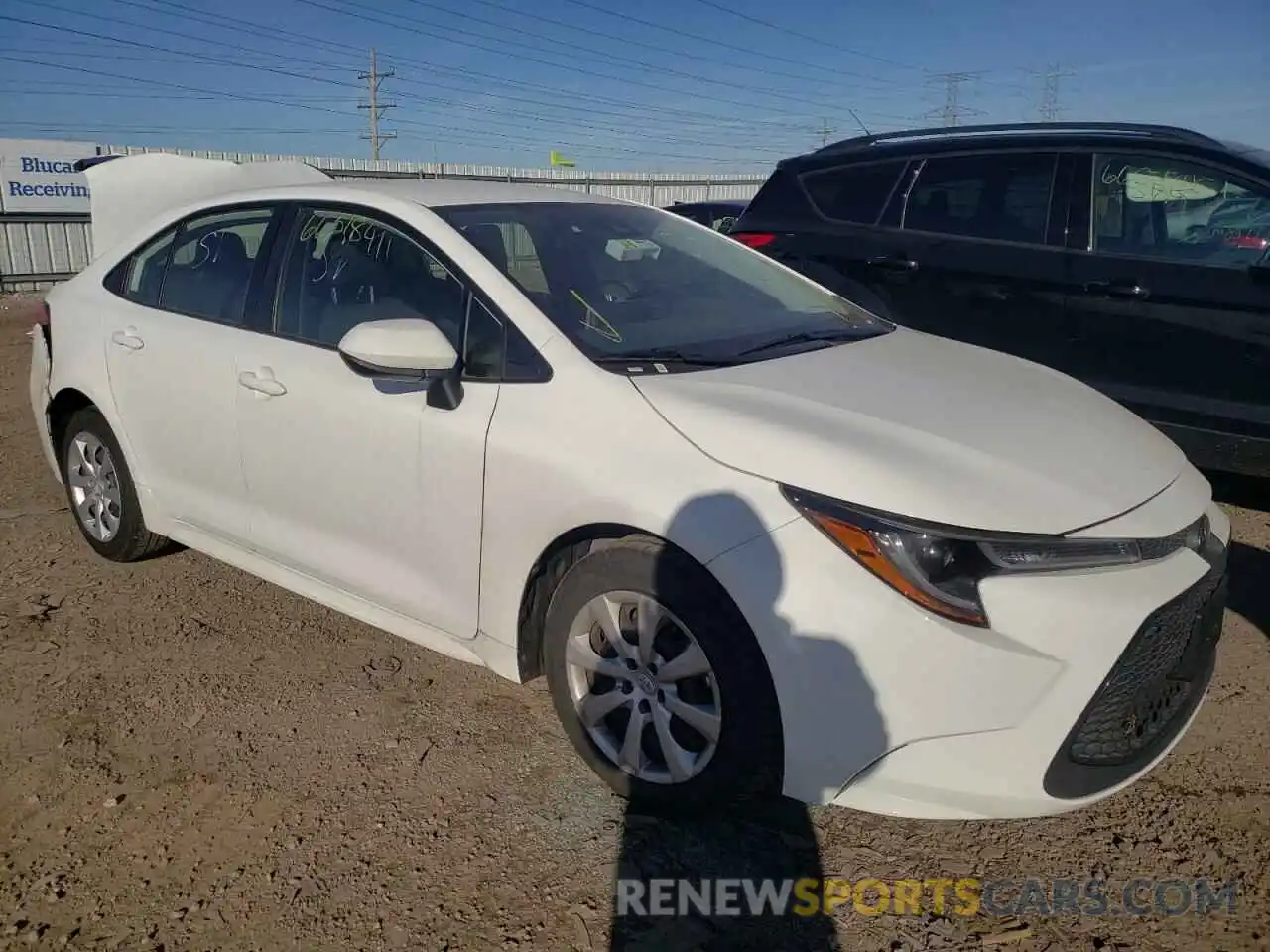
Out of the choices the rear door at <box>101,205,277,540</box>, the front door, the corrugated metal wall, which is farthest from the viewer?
the corrugated metal wall

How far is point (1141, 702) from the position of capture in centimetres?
225

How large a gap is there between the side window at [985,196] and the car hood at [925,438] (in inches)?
93.0

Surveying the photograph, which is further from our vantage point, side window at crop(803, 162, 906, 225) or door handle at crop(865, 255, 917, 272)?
side window at crop(803, 162, 906, 225)

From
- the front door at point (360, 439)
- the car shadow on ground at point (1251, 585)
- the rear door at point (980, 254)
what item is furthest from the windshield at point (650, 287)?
the car shadow on ground at point (1251, 585)

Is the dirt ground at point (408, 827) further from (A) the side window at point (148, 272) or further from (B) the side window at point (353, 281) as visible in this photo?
(A) the side window at point (148, 272)

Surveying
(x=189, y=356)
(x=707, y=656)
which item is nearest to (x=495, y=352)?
(x=707, y=656)

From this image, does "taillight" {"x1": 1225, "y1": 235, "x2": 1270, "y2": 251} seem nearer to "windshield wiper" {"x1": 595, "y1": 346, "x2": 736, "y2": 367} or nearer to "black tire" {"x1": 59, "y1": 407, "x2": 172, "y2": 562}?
"windshield wiper" {"x1": 595, "y1": 346, "x2": 736, "y2": 367}

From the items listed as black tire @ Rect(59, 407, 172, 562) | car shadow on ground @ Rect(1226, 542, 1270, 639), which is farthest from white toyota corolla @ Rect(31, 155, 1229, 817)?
car shadow on ground @ Rect(1226, 542, 1270, 639)

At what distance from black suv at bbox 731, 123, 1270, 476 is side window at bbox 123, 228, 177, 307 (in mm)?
3350

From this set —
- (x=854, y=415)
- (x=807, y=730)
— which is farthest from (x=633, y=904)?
(x=854, y=415)

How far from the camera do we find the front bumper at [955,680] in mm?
2100

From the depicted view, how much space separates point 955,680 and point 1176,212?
3588 mm

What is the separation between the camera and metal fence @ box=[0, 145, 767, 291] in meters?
15.9

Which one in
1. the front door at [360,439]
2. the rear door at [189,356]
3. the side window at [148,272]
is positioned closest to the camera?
the front door at [360,439]
